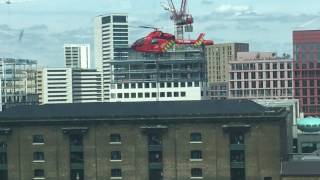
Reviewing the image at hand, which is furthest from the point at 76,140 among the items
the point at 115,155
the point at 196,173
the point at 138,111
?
the point at 196,173

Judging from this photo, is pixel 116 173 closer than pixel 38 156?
Yes

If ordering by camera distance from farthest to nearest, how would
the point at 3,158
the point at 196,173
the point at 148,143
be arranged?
the point at 3,158
the point at 148,143
the point at 196,173

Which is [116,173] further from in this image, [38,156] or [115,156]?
[38,156]

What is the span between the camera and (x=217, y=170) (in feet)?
296

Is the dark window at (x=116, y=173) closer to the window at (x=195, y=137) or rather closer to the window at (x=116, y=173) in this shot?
the window at (x=116, y=173)

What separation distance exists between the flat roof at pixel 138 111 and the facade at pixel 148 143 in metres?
0.12

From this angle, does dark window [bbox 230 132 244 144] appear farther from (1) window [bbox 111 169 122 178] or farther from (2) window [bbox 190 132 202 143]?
(1) window [bbox 111 169 122 178]

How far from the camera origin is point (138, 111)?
95.6 meters

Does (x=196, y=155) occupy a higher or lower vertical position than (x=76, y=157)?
higher

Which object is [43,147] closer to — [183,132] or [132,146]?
[132,146]

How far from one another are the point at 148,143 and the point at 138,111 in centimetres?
538

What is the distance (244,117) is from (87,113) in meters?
20.2

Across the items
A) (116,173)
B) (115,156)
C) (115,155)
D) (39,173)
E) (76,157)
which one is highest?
(115,155)

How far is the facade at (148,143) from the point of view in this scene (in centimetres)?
8956
